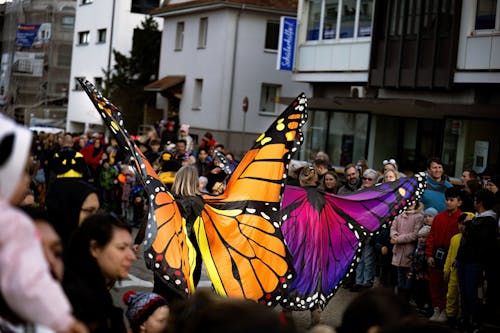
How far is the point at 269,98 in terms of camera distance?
3647 centimetres

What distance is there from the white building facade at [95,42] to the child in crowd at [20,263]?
4066cm

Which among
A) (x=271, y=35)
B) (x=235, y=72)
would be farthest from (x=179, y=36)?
(x=271, y=35)

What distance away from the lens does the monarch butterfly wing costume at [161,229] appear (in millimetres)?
7691

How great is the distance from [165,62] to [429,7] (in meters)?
19.3

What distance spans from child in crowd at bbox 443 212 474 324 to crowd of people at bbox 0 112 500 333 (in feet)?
0.04

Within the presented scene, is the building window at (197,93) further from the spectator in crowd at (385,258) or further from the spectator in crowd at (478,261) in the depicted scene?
the spectator in crowd at (478,261)

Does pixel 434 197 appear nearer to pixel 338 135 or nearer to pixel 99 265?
pixel 99 265

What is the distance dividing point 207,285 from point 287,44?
17306mm

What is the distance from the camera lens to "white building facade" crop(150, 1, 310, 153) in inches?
1400

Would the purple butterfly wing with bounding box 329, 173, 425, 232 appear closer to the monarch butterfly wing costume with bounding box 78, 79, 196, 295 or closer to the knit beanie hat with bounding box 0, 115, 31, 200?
the monarch butterfly wing costume with bounding box 78, 79, 196, 295

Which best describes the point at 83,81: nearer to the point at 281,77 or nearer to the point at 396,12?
the point at 396,12

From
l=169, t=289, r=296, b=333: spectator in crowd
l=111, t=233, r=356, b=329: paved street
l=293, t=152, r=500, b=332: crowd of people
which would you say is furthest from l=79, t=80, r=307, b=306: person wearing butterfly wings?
l=169, t=289, r=296, b=333: spectator in crowd

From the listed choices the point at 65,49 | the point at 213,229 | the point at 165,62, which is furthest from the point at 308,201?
the point at 65,49

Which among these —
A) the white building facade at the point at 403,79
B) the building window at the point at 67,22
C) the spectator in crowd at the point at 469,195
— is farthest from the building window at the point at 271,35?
the spectator in crowd at the point at 469,195
